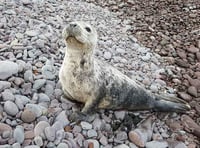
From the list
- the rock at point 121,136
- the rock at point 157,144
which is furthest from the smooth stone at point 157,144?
the rock at point 121,136

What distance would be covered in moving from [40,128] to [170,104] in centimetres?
156

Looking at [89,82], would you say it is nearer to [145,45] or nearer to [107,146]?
[107,146]

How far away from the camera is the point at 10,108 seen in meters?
3.57

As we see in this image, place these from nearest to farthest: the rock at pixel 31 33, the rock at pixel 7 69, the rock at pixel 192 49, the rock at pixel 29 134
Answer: the rock at pixel 29 134 < the rock at pixel 7 69 < the rock at pixel 31 33 < the rock at pixel 192 49

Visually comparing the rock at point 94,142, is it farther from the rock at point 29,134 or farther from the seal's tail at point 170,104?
the seal's tail at point 170,104

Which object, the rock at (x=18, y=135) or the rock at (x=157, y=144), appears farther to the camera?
the rock at (x=157, y=144)

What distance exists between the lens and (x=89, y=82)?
3680mm

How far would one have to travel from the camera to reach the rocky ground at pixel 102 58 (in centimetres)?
362

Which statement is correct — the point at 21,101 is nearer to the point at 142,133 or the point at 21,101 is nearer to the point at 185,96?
the point at 142,133

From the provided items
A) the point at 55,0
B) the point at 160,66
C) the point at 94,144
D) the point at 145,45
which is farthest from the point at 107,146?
the point at 55,0

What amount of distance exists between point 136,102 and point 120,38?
1.68m

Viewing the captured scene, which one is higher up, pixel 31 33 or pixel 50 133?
pixel 31 33

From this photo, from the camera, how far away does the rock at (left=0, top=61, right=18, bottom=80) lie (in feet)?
12.5

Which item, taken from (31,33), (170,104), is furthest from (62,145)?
(31,33)
